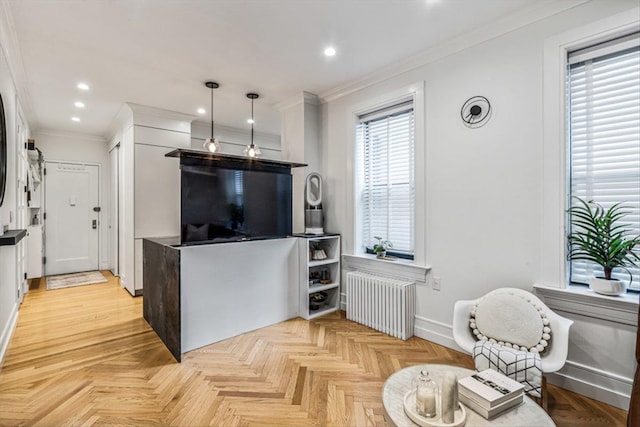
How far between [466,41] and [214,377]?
3412 mm

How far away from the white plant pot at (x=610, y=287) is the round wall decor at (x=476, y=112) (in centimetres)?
141

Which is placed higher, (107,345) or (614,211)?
(614,211)

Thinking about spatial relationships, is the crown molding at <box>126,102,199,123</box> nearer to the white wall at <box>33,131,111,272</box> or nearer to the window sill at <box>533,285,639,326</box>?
the white wall at <box>33,131,111,272</box>

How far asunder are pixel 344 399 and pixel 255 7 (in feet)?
9.22

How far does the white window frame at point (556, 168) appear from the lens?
85.9 inches

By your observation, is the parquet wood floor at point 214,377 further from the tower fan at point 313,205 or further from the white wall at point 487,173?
the tower fan at point 313,205

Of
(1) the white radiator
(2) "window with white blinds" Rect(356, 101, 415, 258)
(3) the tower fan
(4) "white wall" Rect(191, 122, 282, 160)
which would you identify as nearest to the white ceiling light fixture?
(2) "window with white blinds" Rect(356, 101, 415, 258)

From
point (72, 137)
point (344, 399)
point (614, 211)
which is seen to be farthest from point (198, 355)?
point (72, 137)

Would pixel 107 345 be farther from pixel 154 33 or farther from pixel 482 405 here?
pixel 482 405

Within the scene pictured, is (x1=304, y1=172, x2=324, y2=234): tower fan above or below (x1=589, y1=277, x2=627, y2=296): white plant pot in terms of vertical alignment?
above

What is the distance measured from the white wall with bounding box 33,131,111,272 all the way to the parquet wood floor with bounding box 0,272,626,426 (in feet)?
9.87

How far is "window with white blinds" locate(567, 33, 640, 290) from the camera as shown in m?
2.05

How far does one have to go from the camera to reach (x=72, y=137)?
5.91 metres

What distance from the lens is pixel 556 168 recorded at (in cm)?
225
